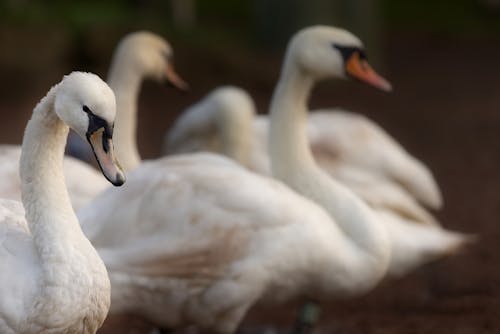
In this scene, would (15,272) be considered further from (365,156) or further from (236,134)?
(365,156)

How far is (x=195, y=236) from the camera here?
5.89m

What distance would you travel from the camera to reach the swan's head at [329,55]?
665 cm

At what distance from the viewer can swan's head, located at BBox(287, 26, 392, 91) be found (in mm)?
6648

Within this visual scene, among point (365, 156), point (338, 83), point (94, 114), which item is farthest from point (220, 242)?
point (338, 83)

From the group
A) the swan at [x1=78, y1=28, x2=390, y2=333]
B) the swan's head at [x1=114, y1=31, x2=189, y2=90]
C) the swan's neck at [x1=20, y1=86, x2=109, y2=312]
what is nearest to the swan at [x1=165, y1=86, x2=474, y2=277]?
the swan's head at [x1=114, y1=31, x2=189, y2=90]

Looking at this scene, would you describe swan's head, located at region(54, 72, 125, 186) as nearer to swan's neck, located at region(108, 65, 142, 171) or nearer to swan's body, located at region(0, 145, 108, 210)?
swan's body, located at region(0, 145, 108, 210)

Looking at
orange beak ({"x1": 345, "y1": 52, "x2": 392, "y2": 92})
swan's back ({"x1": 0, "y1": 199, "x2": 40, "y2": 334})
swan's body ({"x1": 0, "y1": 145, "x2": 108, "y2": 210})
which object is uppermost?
swan's back ({"x1": 0, "y1": 199, "x2": 40, "y2": 334})

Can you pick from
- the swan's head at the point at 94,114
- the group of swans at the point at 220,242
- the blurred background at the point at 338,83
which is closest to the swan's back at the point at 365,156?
the blurred background at the point at 338,83

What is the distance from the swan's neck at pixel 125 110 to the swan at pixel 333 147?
47cm

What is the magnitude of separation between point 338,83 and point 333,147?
659cm

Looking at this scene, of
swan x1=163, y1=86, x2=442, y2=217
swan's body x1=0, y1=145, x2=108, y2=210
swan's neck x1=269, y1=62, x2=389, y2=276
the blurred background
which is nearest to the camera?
swan's neck x1=269, y1=62, x2=389, y2=276

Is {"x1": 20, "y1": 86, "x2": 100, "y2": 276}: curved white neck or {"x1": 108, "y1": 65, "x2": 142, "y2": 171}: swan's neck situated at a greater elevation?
{"x1": 20, "y1": 86, "x2": 100, "y2": 276}: curved white neck

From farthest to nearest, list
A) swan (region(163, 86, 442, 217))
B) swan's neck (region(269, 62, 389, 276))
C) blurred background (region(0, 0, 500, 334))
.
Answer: blurred background (region(0, 0, 500, 334))
swan (region(163, 86, 442, 217))
swan's neck (region(269, 62, 389, 276))

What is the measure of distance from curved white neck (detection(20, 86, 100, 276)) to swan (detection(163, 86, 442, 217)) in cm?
295
